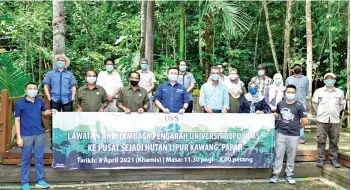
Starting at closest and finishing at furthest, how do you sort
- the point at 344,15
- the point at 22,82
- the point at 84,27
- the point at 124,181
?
the point at 124,181 < the point at 22,82 < the point at 344,15 < the point at 84,27

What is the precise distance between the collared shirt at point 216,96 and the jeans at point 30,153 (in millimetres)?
2711

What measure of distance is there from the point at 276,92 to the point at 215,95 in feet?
4.54

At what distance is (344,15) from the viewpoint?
42.8ft

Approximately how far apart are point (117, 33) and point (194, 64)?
3873mm

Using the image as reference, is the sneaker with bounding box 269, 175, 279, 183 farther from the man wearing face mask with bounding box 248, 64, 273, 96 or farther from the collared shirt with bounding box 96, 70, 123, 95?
the collared shirt with bounding box 96, 70, 123, 95

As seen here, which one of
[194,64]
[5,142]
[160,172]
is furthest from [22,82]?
[194,64]

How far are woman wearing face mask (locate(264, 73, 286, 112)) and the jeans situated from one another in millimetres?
4106

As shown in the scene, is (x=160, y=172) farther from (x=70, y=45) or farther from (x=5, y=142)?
(x=70, y=45)

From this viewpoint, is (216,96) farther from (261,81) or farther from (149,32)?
(149,32)

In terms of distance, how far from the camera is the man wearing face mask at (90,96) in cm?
597

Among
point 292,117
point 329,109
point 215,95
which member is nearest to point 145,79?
point 215,95

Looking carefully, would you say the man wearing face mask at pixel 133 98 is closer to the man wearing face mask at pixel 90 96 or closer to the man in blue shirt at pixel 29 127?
the man wearing face mask at pixel 90 96

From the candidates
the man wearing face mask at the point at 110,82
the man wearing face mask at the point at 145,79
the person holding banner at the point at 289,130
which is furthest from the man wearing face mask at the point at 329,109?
the man wearing face mask at the point at 110,82

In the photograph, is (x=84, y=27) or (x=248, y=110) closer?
(x=248, y=110)
